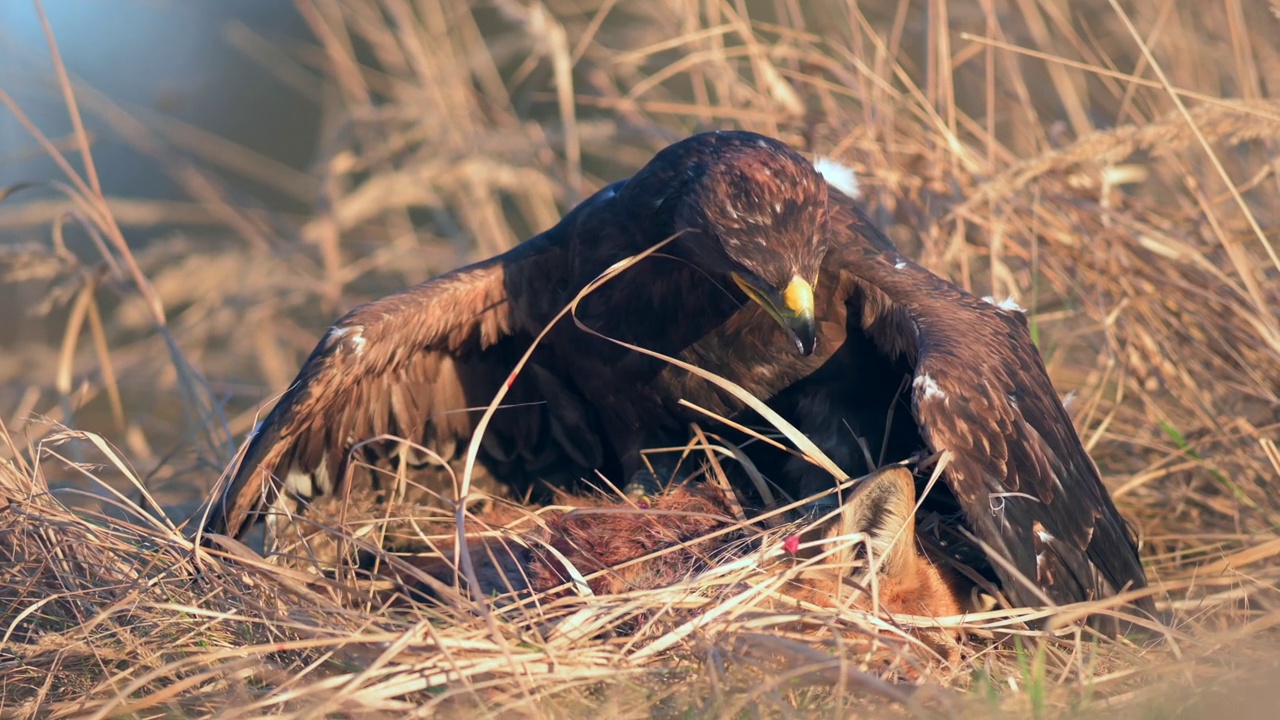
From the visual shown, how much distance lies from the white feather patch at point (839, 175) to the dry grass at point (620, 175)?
276 mm

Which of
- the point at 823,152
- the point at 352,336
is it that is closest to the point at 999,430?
the point at 352,336

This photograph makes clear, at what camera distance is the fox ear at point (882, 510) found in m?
2.70

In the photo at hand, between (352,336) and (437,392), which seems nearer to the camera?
(352,336)

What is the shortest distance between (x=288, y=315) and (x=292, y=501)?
3.02m

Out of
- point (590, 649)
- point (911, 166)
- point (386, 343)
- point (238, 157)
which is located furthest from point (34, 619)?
point (238, 157)

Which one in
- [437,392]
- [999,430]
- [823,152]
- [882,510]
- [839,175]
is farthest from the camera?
[823,152]

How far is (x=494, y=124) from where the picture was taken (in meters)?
6.39

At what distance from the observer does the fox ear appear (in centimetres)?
270

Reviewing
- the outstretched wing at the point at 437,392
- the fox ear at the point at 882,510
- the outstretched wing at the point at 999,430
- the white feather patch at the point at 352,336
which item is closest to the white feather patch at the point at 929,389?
the outstretched wing at the point at 999,430

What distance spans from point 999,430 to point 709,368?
34.2 inches

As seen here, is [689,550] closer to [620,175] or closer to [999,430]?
[999,430]

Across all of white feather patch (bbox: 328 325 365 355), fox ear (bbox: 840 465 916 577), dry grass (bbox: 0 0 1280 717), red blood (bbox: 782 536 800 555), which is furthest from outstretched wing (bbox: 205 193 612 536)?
fox ear (bbox: 840 465 916 577)

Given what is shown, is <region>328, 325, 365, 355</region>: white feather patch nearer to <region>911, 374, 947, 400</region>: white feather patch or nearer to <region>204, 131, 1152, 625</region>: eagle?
<region>204, 131, 1152, 625</region>: eagle

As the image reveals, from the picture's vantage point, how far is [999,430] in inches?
113
